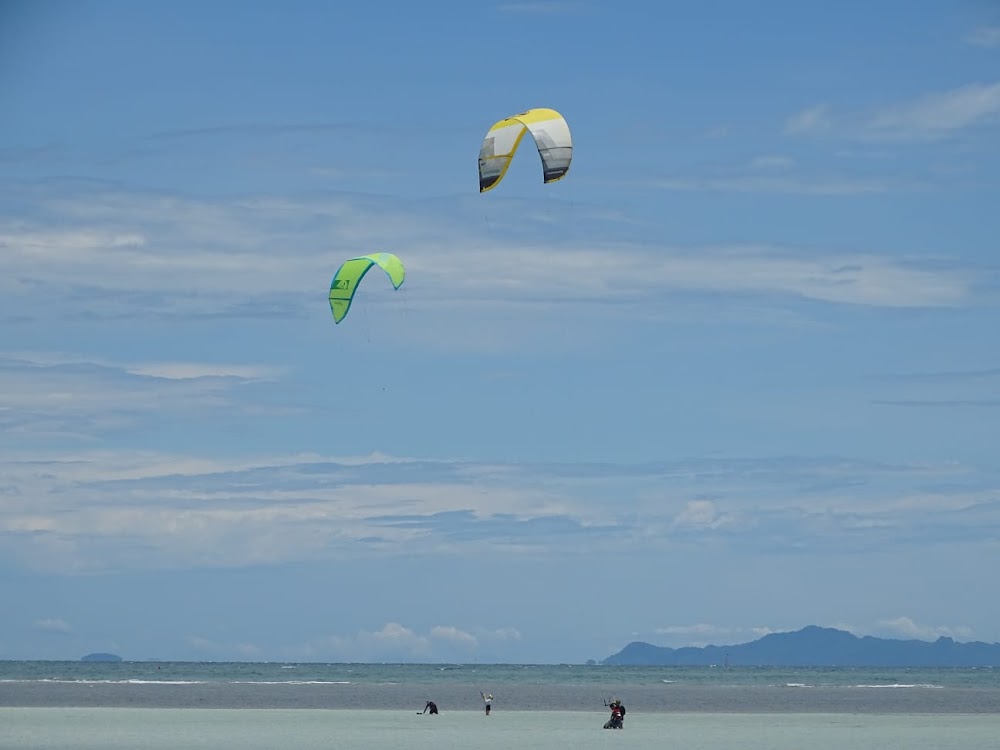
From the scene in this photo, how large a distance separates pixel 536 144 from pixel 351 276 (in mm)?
8148

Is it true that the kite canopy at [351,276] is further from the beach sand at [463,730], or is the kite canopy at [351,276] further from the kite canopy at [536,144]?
the beach sand at [463,730]

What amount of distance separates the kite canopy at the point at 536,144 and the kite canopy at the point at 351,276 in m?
5.25

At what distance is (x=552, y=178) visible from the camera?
32.2 metres

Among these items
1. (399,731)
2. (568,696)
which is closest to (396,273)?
(399,731)

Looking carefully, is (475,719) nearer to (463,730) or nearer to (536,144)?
(463,730)

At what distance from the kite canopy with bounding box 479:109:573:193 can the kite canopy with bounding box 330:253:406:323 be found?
525cm

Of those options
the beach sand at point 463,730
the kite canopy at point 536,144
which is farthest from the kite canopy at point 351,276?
the beach sand at point 463,730

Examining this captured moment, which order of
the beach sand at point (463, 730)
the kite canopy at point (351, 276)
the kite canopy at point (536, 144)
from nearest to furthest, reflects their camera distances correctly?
the beach sand at point (463, 730), the kite canopy at point (536, 144), the kite canopy at point (351, 276)

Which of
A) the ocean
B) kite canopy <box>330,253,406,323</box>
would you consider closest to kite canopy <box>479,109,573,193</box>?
kite canopy <box>330,253,406,323</box>

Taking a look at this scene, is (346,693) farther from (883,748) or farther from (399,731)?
(883,748)

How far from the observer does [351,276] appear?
1502 inches

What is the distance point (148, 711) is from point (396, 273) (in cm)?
1694

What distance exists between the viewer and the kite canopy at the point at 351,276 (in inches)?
1481

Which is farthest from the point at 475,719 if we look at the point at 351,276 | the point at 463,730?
the point at 351,276
